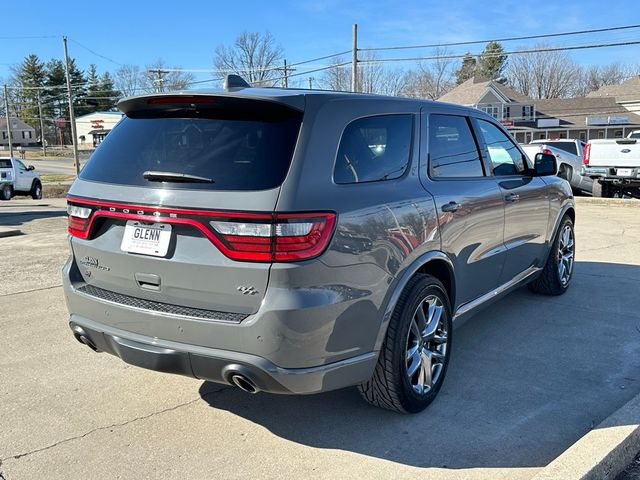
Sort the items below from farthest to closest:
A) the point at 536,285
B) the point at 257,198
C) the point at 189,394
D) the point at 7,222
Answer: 1. the point at 7,222
2. the point at 536,285
3. the point at 189,394
4. the point at 257,198

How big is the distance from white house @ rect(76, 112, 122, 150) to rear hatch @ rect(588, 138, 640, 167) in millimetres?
77102

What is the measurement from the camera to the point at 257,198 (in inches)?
105

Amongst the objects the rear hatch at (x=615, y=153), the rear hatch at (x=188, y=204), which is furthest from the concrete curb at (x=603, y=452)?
the rear hatch at (x=615, y=153)

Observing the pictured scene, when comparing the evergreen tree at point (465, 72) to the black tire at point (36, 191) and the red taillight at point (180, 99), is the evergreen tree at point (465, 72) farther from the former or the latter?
the red taillight at point (180, 99)

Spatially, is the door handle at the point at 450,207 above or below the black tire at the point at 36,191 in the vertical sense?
above

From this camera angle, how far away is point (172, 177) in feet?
9.46

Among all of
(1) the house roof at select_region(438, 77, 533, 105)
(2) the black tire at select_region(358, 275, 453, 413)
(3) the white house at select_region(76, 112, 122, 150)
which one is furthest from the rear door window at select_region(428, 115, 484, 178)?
(3) the white house at select_region(76, 112, 122, 150)

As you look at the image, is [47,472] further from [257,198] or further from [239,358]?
[257,198]

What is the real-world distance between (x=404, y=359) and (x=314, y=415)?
0.67 metres

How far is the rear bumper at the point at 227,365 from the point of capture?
274 cm

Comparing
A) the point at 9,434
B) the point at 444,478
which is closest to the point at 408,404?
the point at 444,478

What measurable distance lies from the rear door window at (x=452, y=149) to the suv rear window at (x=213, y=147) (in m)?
1.23

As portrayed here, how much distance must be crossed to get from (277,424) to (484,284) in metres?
1.92

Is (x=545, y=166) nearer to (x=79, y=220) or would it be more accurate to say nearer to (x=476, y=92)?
(x=79, y=220)
